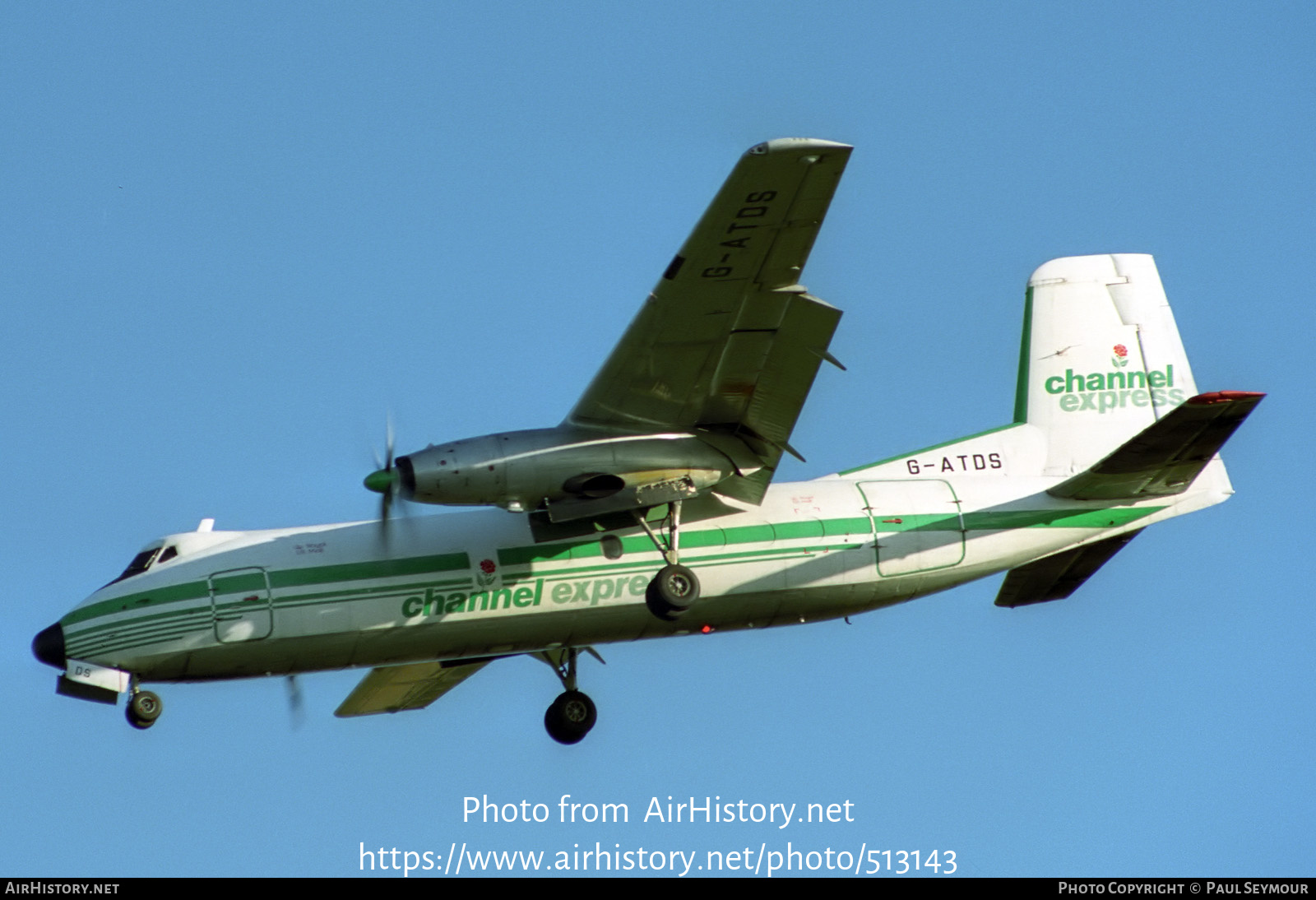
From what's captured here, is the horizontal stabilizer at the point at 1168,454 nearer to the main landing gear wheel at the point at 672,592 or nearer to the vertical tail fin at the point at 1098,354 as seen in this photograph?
the vertical tail fin at the point at 1098,354

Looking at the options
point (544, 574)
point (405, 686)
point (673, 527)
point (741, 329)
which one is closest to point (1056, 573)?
point (673, 527)

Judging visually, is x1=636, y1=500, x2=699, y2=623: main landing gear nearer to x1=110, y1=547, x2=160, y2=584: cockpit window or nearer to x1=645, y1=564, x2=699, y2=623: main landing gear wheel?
x1=645, y1=564, x2=699, y2=623: main landing gear wheel

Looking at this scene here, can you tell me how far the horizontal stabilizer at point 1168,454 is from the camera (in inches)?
776

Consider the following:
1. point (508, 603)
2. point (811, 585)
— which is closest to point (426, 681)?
point (508, 603)

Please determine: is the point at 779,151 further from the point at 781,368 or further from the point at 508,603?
the point at 508,603

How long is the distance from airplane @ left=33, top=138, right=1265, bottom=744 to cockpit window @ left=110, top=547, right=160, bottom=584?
27mm

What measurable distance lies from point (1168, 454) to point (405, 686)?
10872mm

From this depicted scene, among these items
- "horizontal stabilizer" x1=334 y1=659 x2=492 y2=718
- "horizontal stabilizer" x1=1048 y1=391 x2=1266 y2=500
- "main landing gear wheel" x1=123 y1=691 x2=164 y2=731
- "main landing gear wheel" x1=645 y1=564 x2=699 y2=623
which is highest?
"horizontal stabilizer" x1=1048 y1=391 x2=1266 y2=500

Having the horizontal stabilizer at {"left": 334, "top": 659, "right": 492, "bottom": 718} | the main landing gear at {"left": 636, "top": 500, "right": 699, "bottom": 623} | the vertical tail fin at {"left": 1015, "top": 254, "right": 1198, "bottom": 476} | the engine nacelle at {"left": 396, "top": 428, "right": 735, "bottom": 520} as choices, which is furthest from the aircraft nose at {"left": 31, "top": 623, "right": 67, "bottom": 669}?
the vertical tail fin at {"left": 1015, "top": 254, "right": 1198, "bottom": 476}

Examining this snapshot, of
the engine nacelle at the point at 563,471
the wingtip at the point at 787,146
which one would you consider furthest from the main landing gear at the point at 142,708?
the wingtip at the point at 787,146

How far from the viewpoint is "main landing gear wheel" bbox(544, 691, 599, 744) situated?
74.6 ft

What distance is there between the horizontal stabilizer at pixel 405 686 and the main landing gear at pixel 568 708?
1.45 meters

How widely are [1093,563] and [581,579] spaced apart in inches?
267

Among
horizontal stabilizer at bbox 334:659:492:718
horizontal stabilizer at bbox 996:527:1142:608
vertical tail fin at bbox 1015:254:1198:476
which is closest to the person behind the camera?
horizontal stabilizer at bbox 996:527:1142:608
